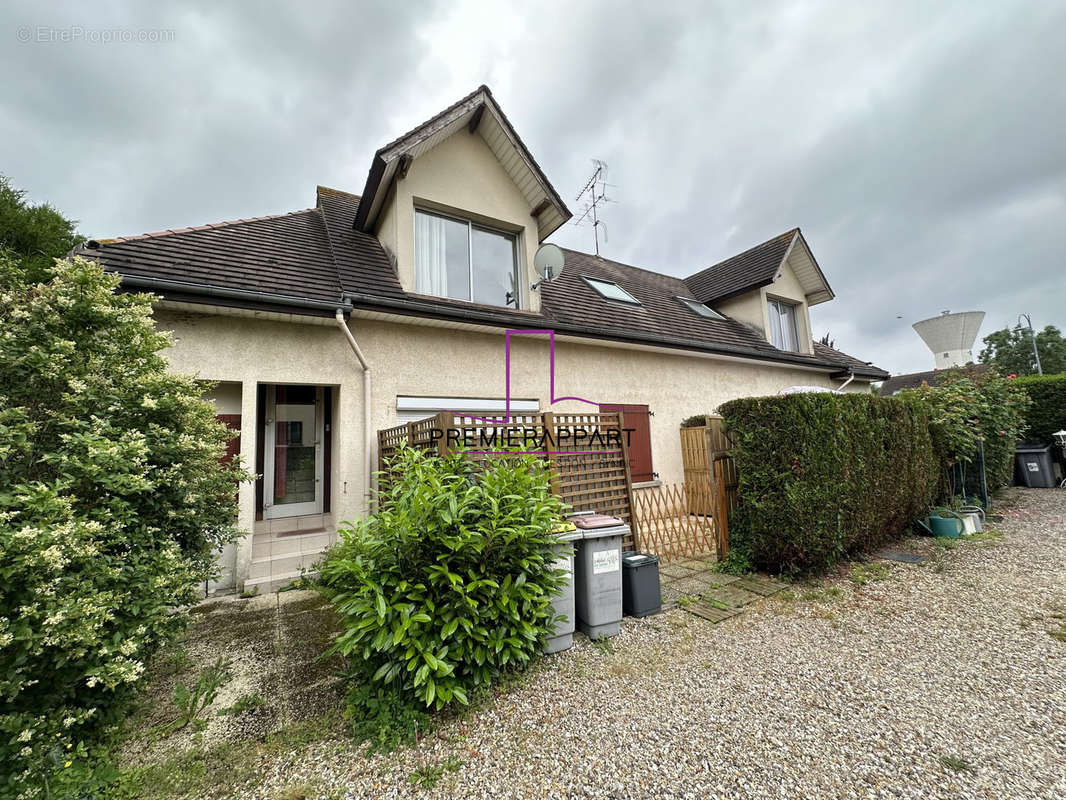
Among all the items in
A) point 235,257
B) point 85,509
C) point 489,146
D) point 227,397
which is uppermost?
point 489,146

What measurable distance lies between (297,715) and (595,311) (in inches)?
344

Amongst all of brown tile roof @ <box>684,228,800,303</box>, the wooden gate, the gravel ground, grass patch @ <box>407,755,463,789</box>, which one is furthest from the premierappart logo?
brown tile roof @ <box>684,228,800,303</box>

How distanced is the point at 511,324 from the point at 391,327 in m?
2.12

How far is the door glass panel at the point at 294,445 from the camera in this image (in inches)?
300

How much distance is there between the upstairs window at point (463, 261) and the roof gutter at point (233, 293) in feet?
6.32

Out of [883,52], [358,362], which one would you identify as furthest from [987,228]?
[358,362]

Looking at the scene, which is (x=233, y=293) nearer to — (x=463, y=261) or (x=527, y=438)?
(x=463, y=261)

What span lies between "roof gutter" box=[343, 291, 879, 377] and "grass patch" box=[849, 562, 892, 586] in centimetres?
555

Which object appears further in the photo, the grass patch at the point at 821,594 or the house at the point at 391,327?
the house at the point at 391,327

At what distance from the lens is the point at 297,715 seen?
3041 mm

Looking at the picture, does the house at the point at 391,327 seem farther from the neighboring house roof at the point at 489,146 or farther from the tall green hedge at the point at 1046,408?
the tall green hedge at the point at 1046,408

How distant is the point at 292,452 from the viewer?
7.77m

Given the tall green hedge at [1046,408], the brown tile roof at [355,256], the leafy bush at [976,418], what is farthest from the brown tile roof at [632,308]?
the tall green hedge at [1046,408]

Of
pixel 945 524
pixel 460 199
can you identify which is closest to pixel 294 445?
pixel 460 199
